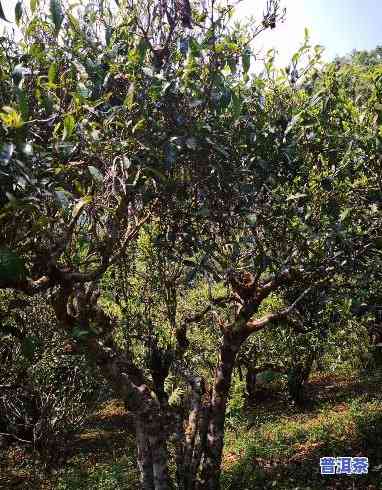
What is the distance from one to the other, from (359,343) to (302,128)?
12.7 meters

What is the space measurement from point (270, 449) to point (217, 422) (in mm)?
4013

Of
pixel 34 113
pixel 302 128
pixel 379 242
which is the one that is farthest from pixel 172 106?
pixel 379 242

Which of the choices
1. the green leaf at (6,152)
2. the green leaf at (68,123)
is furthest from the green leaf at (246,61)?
the green leaf at (6,152)

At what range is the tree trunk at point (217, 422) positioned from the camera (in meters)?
6.64

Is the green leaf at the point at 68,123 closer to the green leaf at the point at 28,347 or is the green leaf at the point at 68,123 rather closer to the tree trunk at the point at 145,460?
the green leaf at the point at 28,347

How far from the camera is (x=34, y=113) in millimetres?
3820

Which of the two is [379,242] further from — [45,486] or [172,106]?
[45,486]

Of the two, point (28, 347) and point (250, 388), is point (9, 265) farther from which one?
point (250, 388)

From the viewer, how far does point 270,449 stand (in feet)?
33.3

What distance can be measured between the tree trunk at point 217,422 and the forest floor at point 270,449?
194 centimetres

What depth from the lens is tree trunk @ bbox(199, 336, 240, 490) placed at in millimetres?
6641

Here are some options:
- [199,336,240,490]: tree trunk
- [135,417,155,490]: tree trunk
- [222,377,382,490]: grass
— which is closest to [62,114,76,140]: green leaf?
[135,417,155,490]: tree trunk

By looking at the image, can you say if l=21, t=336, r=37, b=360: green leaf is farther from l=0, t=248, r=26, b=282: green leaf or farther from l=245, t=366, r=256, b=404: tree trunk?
l=245, t=366, r=256, b=404: tree trunk

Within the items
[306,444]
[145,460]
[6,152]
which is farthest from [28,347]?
[306,444]
